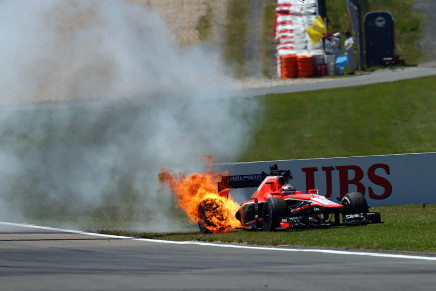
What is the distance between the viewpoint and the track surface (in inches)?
458

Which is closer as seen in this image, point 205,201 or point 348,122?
point 205,201

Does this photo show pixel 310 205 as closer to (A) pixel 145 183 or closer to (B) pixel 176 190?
(B) pixel 176 190

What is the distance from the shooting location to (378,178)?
2938cm

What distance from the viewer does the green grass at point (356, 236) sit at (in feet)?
57.1

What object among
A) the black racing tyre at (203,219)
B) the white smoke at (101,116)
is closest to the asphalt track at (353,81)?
the white smoke at (101,116)

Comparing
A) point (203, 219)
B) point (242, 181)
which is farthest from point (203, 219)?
point (242, 181)

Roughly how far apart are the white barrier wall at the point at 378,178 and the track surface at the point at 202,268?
11.3 m

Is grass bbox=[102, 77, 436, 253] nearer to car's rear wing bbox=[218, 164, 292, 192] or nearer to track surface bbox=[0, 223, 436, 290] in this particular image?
car's rear wing bbox=[218, 164, 292, 192]

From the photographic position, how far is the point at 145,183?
3425 cm

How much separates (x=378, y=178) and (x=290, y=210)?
752cm

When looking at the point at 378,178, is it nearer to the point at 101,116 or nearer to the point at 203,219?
the point at 203,219

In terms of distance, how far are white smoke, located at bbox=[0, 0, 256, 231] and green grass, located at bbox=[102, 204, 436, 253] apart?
188 inches

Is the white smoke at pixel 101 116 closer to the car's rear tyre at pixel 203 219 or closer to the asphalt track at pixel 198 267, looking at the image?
the car's rear tyre at pixel 203 219

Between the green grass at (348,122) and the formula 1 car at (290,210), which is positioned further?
the green grass at (348,122)
